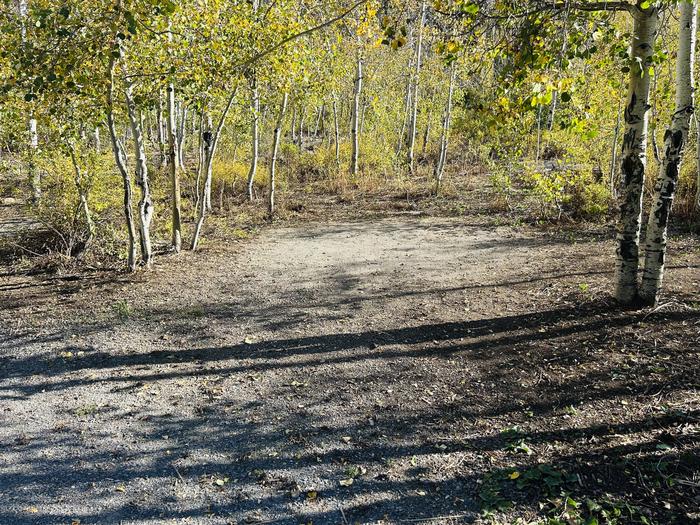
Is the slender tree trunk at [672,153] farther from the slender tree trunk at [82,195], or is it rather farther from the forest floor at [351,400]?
the slender tree trunk at [82,195]

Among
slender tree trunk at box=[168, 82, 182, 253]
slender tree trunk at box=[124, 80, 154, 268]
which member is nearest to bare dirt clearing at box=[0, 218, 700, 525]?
slender tree trunk at box=[124, 80, 154, 268]

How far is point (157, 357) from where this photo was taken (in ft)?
17.6

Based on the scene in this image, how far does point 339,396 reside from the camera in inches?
176

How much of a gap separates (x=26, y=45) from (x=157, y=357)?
12.9 ft

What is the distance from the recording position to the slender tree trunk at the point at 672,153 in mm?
4988

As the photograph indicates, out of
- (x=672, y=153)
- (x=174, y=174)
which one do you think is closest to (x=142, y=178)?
(x=174, y=174)

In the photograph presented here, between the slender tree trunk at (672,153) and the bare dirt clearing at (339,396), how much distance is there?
46cm

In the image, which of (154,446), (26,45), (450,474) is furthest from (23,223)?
(450,474)

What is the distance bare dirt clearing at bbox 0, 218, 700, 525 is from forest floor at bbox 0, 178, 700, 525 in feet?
0.06

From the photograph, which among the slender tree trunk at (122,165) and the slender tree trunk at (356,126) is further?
the slender tree trunk at (356,126)

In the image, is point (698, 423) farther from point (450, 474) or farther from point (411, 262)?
point (411, 262)

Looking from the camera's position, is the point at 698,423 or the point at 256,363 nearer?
the point at 698,423

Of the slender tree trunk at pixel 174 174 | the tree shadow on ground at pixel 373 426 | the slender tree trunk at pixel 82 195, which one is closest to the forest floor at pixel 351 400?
the tree shadow on ground at pixel 373 426

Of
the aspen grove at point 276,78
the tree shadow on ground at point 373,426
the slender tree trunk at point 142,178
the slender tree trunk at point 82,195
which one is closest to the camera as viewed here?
the tree shadow on ground at point 373,426
